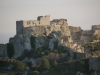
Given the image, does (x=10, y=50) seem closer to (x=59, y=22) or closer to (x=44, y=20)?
(x=44, y=20)

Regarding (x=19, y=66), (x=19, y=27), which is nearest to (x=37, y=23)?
(x=19, y=27)

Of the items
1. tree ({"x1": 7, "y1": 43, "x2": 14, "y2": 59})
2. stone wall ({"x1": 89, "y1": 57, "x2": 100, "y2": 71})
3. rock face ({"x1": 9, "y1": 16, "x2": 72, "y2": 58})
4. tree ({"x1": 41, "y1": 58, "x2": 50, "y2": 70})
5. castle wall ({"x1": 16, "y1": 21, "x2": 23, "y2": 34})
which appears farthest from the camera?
castle wall ({"x1": 16, "y1": 21, "x2": 23, "y2": 34})

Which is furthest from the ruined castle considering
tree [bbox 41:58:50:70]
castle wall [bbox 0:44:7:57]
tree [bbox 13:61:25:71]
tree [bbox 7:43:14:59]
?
tree [bbox 13:61:25:71]

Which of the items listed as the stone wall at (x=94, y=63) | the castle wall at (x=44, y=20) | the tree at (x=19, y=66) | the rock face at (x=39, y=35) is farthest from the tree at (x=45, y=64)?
the castle wall at (x=44, y=20)

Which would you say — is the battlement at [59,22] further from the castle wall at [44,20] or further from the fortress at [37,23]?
the castle wall at [44,20]

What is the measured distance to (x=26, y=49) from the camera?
56.9 m

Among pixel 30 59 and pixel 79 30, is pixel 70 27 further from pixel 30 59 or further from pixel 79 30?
pixel 30 59

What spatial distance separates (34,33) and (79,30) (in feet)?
21.5

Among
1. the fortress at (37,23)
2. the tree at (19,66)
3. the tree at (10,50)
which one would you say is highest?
the fortress at (37,23)

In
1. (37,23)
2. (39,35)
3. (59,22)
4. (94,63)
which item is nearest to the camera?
(94,63)

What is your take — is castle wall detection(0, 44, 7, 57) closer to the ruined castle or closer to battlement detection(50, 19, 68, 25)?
the ruined castle

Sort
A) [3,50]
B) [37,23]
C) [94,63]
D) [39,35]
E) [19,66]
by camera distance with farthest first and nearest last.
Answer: [37,23] < [3,50] < [39,35] < [19,66] < [94,63]

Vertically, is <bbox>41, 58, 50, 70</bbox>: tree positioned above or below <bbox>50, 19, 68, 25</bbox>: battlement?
below

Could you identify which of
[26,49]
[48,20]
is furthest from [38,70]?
[48,20]
